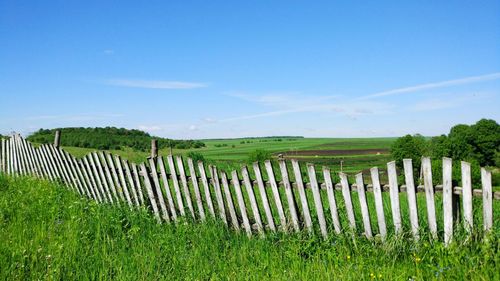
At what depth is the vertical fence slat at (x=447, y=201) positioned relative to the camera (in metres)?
4.46

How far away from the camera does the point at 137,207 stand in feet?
23.3

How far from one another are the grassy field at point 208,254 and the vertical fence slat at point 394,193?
21 cm

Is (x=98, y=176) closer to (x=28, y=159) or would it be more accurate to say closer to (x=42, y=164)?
(x=42, y=164)

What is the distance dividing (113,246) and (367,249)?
3.21 meters

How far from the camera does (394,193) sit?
15.6ft

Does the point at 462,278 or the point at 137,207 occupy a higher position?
the point at 137,207

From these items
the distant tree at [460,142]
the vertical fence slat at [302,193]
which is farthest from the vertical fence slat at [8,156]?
the distant tree at [460,142]

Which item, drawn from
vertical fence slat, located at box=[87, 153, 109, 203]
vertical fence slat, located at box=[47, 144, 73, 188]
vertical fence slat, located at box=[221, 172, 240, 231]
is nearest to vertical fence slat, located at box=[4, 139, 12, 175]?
vertical fence slat, located at box=[47, 144, 73, 188]

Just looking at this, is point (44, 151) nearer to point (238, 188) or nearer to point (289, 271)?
point (238, 188)

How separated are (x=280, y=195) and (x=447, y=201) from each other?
6.96 ft

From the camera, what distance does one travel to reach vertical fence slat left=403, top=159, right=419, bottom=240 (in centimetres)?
466

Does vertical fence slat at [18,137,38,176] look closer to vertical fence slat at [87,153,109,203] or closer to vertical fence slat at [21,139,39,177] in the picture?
vertical fence slat at [21,139,39,177]

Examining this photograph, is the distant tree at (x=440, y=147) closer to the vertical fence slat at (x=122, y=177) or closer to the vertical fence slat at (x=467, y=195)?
the vertical fence slat at (x=122, y=177)

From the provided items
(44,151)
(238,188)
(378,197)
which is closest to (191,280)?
(238,188)
